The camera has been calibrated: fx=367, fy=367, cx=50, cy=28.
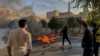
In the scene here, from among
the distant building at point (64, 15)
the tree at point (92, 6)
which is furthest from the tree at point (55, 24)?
the tree at point (92, 6)

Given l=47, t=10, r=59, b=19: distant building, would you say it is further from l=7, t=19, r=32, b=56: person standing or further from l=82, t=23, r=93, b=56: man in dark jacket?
l=7, t=19, r=32, b=56: person standing

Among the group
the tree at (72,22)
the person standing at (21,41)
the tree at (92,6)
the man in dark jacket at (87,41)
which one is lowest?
the tree at (72,22)

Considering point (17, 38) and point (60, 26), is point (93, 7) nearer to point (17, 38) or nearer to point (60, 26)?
point (17, 38)

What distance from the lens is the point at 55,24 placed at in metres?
40.9

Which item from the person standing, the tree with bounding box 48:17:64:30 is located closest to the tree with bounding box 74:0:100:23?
the person standing

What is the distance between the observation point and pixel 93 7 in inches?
241

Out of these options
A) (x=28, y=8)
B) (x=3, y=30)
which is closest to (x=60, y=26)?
(x=28, y=8)

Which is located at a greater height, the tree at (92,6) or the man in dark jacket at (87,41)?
the tree at (92,6)

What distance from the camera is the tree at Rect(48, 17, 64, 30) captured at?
40.3m

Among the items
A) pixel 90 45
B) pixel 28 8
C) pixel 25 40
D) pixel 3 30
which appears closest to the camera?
pixel 25 40

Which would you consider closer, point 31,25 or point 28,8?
point 31,25

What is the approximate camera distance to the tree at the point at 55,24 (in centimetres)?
4030

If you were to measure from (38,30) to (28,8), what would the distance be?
482 centimetres

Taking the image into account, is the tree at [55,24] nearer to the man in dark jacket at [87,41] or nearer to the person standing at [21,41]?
the man in dark jacket at [87,41]
